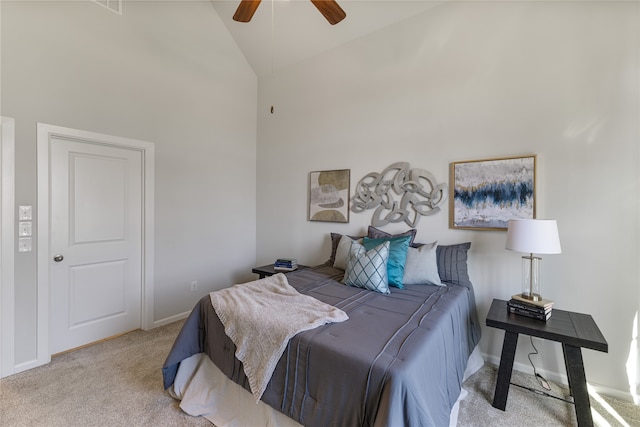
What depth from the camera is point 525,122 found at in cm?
233

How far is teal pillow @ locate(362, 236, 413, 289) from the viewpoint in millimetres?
2324

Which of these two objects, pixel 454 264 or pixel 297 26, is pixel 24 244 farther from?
pixel 454 264

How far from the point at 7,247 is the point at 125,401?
1515 millimetres

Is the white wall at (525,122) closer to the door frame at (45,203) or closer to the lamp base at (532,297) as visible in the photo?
the lamp base at (532,297)

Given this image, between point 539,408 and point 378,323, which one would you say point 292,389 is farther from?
point 539,408

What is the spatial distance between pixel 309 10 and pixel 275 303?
3.14 meters

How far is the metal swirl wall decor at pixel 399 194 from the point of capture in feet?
9.04

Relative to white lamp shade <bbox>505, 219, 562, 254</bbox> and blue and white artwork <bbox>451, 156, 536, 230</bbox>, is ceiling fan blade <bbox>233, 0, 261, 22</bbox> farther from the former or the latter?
white lamp shade <bbox>505, 219, 562, 254</bbox>

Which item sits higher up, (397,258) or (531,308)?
(397,258)

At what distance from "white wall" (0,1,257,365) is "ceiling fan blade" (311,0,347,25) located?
2.12 m

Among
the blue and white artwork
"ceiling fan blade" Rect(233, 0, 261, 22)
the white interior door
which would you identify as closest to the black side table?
the blue and white artwork

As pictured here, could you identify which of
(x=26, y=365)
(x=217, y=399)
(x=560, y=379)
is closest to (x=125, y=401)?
(x=217, y=399)

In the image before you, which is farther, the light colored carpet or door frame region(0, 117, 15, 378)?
door frame region(0, 117, 15, 378)

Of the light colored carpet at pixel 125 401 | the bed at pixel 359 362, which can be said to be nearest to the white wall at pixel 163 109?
the light colored carpet at pixel 125 401
